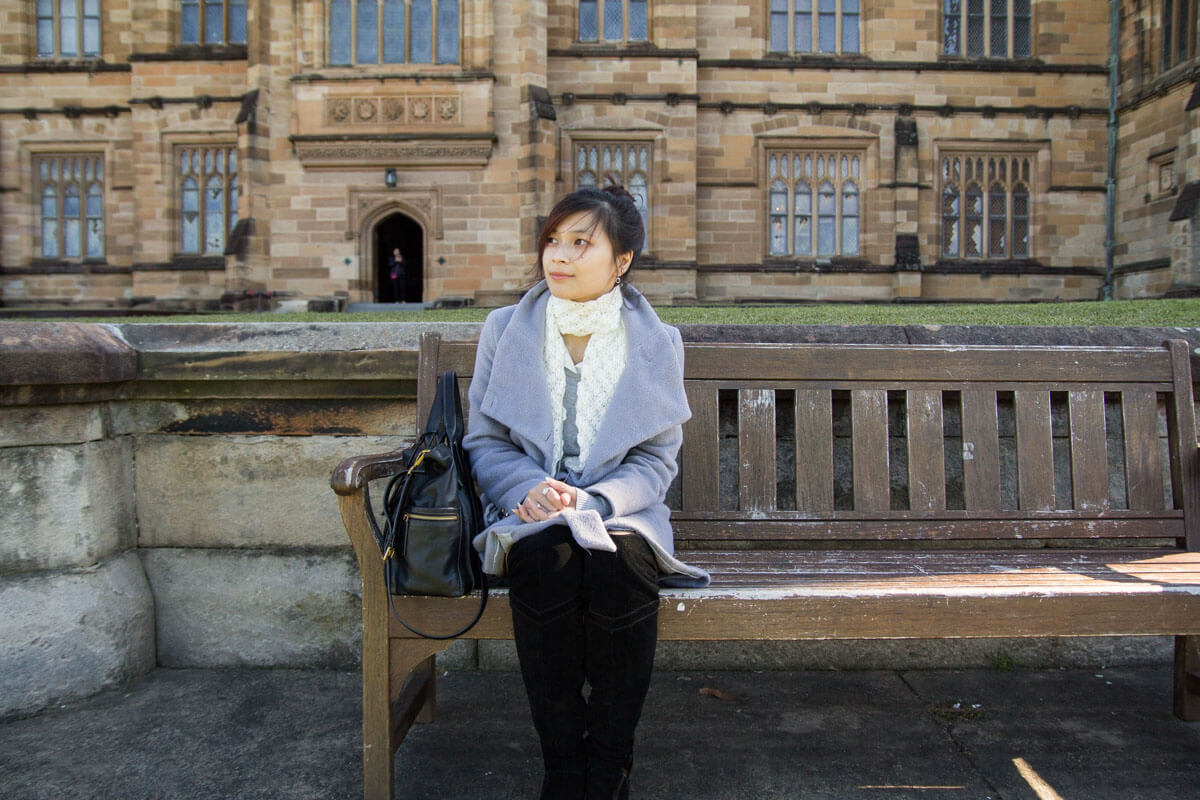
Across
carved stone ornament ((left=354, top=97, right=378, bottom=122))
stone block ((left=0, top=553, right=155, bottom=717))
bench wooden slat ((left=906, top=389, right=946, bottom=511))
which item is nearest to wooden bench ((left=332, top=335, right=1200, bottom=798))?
bench wooden slat ((left=906, top=389, right=946, bottom=511))

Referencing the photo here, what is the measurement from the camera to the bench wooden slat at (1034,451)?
2.78 m

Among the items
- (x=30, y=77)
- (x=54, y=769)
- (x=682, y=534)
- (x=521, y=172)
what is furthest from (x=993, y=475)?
(x=30, y=77)

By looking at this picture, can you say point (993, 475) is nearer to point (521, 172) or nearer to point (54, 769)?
point (54, 769)

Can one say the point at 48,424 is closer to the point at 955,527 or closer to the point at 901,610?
the point at 901,610

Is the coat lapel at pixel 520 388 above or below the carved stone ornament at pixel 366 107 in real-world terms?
below

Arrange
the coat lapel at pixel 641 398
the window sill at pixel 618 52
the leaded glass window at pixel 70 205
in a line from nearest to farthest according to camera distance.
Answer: the coat lapel at pixel 641 398 → the window sill at pixel 618 52 → the leaded glass window at pixel 70 205

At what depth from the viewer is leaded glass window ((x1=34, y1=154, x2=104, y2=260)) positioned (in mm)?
18016

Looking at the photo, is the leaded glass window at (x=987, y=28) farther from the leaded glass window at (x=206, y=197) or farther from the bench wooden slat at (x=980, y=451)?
the bench wooden slat at (x=980, y=451)

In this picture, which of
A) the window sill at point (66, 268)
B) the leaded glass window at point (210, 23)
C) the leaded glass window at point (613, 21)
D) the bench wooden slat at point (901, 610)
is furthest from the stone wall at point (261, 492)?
the window sill at point (66, 268)

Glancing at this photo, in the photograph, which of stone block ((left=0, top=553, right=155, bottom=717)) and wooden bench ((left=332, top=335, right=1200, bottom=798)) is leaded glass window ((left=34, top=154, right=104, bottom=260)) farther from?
wooden bench ((left=332, top=335, right=1200, bottom=798))

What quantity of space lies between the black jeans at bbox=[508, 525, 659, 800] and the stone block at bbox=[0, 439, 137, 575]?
1704 millimetres

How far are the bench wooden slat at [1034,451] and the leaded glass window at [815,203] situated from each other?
14825 millimetres

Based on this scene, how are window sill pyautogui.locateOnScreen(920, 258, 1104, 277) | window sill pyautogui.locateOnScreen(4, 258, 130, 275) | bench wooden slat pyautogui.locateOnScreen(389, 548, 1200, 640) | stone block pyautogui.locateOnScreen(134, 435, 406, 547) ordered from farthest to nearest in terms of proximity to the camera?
window sill pyautogui.locateOnScreen(4, 258, 130, 275), window sill pyautogui.locateOnScreen(920, 258, 1104, 277), stone block pyautogui.locateOnScreen(134, 435, 406, 547), bench wooden slat pyautogui.locateOnScreen(389, 548, 1200, 640)

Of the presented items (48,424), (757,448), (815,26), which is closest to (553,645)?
(757,448)
